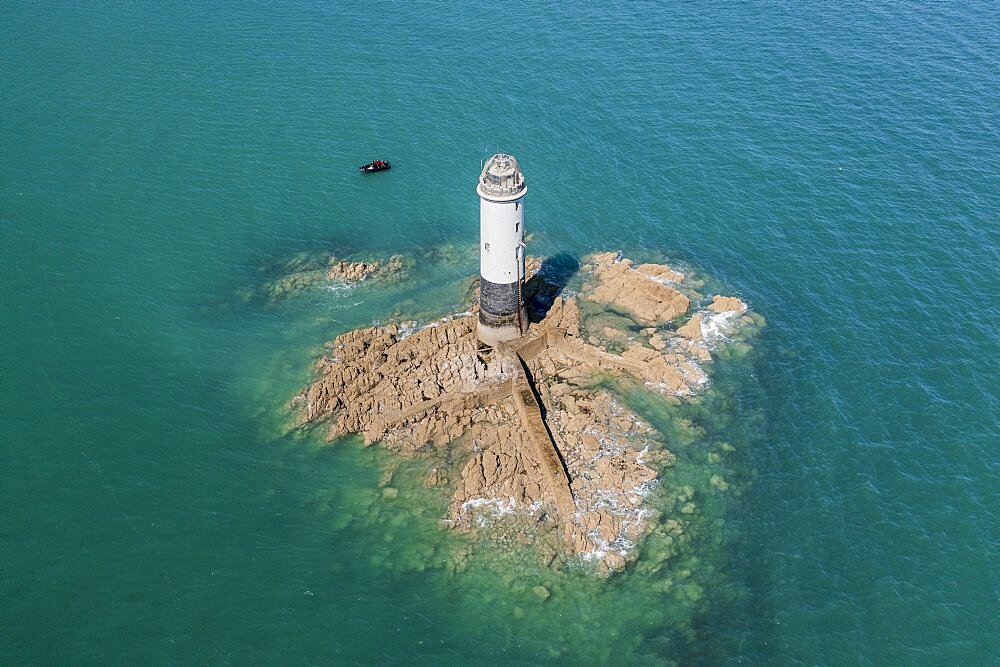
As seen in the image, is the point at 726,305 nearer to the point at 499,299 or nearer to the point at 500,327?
the point at 500,327

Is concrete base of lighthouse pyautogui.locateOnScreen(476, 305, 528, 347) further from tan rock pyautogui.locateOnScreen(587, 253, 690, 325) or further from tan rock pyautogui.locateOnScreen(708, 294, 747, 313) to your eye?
tan rock pyautogui.locateOnScreen(708, 294, 747, 313)

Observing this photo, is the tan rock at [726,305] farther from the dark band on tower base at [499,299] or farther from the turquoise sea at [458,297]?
the dark band on tower base at [499,299]

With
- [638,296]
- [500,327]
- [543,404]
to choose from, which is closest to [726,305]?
[638,296]

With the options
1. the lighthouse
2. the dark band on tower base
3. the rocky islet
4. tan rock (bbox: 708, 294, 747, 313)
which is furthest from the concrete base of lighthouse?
tan rock (bbox: 708, 294, 747, 313)

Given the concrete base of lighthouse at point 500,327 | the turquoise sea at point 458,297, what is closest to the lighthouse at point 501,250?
the concrete base of lighthouse at point 500,327

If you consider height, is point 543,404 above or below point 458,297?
below

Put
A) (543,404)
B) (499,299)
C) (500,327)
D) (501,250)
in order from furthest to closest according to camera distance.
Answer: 1. (500,327)
2. (499,299)
3. (543,404)
4. (501,250)

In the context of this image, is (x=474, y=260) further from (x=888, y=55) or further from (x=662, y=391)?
(x=888, y=55)
